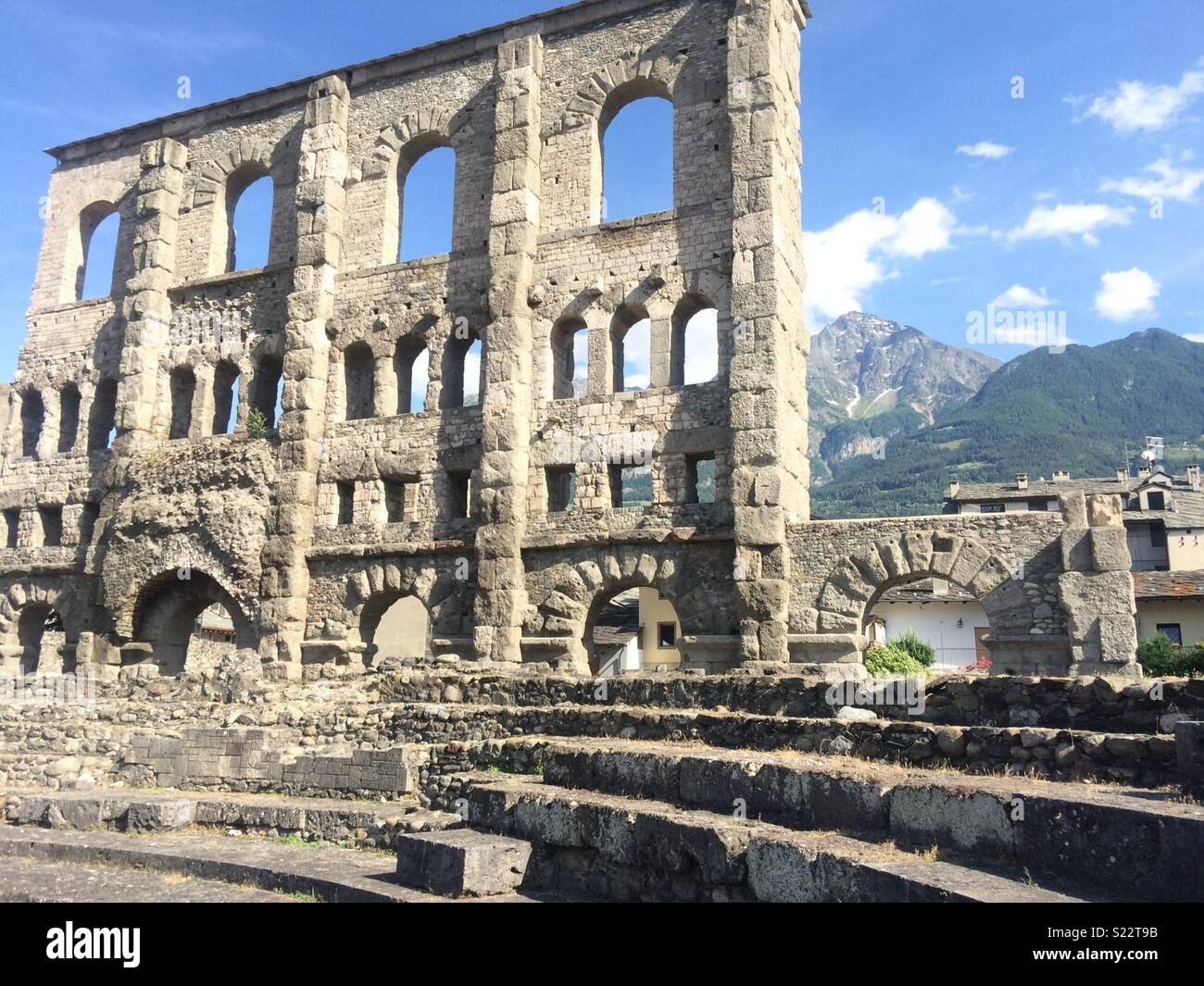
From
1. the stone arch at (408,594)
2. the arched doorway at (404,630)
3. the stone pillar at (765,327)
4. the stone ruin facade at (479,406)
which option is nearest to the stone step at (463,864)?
the stone ruin facade at (479,406)

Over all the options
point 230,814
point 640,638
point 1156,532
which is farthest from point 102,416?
point 1156,532

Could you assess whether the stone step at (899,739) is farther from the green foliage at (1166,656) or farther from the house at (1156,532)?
the green foliage at (1166,656)

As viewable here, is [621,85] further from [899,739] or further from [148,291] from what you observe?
[899,739]

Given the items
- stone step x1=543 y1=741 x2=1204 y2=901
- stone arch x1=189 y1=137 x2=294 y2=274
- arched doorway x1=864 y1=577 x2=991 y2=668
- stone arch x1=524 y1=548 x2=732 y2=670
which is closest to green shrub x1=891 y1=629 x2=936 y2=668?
arched doorway x1=864 y1=577 x2=991 y2=668

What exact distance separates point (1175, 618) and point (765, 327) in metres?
22.6

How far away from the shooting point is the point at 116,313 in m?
23.8

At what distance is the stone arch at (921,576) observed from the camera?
47.9 ft

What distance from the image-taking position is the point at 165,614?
70.2 ft

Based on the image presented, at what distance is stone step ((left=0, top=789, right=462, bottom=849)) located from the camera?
10.0m

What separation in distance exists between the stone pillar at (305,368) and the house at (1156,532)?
15744 millimetres

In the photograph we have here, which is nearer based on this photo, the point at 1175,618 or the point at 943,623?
the point at 1175,618

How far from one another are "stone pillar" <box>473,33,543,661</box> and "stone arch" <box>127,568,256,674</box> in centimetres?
667

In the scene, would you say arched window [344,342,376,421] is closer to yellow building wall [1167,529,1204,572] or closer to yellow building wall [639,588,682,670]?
yellow building wall [639,588,682,670]
